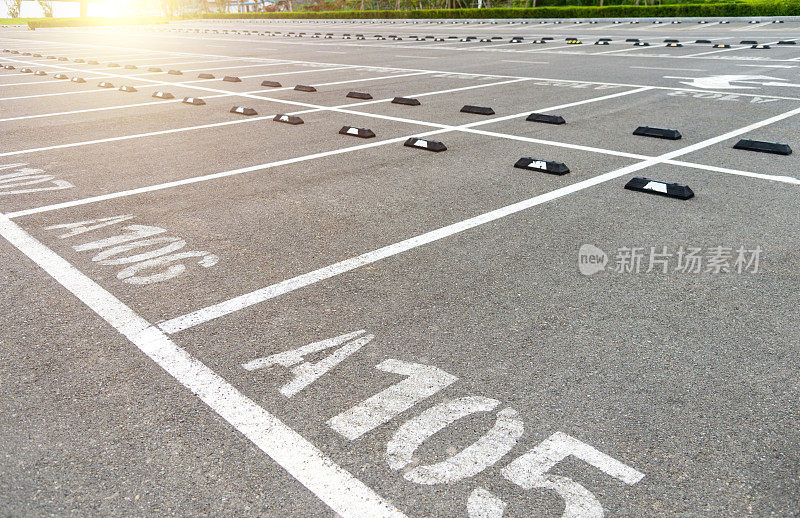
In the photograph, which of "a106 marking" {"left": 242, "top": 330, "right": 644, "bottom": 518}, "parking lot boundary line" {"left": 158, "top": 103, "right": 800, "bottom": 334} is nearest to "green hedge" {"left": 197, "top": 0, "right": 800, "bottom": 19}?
"parking lot boundary line" {"left": 158, "top": 103, "right": 800, "bottom": 334}

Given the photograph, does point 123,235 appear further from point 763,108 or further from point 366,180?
point 763,108

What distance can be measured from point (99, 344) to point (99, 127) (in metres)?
6.58

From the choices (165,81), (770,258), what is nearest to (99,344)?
(770,258)

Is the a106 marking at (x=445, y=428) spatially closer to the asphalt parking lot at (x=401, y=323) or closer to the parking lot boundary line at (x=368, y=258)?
the asphalt parking lot at (x=401, y=323)

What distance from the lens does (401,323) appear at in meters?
3.38

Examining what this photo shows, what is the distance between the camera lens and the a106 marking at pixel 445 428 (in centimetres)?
222

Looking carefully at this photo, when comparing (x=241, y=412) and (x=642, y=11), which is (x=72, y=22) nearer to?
(x=642, y=11)

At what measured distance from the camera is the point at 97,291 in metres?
3.78

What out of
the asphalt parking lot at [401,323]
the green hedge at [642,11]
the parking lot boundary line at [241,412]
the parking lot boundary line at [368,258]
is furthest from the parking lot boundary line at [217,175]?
the green hedge at [642,11]

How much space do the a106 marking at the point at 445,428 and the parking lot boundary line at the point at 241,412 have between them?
6.6 inches

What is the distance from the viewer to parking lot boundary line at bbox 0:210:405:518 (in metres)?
2.20

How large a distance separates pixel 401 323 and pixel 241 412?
40.9 inches

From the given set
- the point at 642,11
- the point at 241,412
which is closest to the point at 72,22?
the point at 642,11

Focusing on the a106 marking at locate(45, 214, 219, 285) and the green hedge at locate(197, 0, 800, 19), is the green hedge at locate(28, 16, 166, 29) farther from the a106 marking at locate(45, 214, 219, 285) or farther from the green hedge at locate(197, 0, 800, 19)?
the a106 marking at locate(45, 214, 219, 285)
